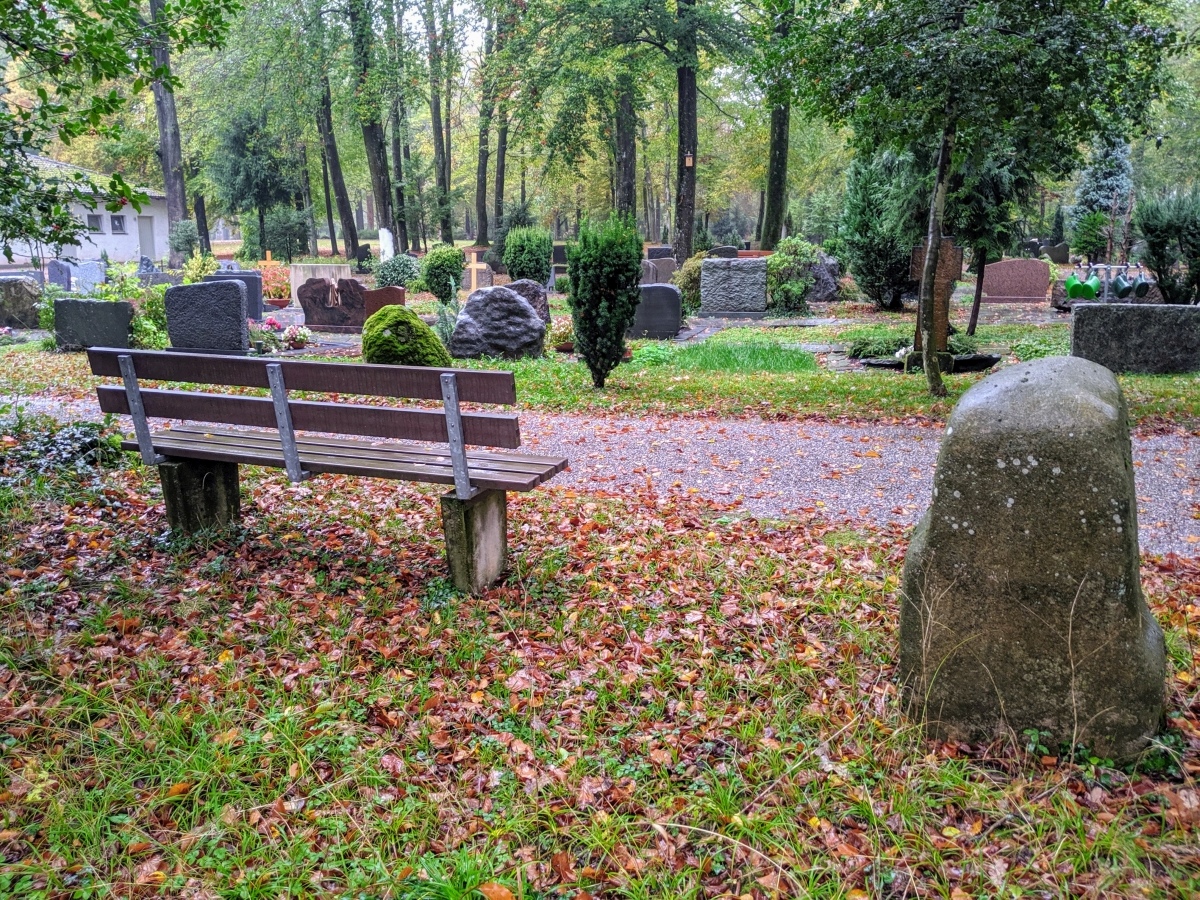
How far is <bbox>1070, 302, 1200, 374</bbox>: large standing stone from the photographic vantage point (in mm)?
10250

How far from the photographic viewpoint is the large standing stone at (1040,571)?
9.04 ft

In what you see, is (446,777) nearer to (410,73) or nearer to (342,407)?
(342,407)

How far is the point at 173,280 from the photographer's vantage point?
23984 millimetres

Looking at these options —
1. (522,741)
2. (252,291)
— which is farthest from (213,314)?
(522,741)

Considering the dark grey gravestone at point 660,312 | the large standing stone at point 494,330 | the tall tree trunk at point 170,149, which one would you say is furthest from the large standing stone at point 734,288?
the tall tree trunk at point 170,149

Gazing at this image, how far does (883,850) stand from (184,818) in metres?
2.22

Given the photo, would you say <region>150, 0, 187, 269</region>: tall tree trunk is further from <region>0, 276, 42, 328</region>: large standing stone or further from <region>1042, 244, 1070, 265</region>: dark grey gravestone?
<region>1042, 244, 1070, 265</region>: dark grey gravestone

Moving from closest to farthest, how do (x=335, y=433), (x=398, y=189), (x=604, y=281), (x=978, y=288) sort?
(x=335, y=433) < (x=604, y=281) < (x=978, y=288) < (x=398, y=189)

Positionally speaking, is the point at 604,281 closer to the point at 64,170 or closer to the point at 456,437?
the point at 64,170

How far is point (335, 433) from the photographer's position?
15.4 feet

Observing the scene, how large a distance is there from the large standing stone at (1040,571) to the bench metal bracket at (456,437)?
2.08 m

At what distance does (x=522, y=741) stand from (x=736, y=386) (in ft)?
24.5

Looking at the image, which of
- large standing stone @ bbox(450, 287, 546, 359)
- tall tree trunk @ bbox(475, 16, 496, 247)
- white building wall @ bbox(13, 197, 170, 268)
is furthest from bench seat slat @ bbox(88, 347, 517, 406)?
white building wall @ bbox(13, 197, 170, 268)

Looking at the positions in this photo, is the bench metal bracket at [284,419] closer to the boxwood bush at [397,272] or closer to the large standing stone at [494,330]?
the large standing stone at [494,330]
